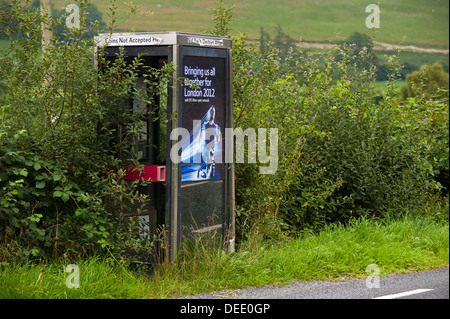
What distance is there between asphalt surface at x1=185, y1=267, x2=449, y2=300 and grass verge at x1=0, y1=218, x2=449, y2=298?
191 millimetres

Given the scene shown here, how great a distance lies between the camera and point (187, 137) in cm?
732

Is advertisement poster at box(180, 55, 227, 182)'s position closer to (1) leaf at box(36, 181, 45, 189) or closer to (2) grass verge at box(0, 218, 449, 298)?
(2) grass verge at box(0, 218, 449, 298)

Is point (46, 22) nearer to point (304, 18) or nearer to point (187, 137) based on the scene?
point (187, 137)

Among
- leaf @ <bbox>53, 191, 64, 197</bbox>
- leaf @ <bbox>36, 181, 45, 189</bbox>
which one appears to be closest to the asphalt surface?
leaf @ <bbox>53, 191, 64, 197</bbox>

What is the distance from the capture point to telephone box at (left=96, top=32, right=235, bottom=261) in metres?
7.21

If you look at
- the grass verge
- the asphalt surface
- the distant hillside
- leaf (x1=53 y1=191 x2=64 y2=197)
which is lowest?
the asphalt surface

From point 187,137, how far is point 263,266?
1636 millimetres

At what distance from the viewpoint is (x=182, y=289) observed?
6.67 meters

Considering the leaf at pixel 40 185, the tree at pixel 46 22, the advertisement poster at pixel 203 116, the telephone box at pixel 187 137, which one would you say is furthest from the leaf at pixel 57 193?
the tree at pixel 46 22

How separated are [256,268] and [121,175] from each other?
5.74 feet

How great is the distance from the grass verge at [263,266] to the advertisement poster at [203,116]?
0.87 m
